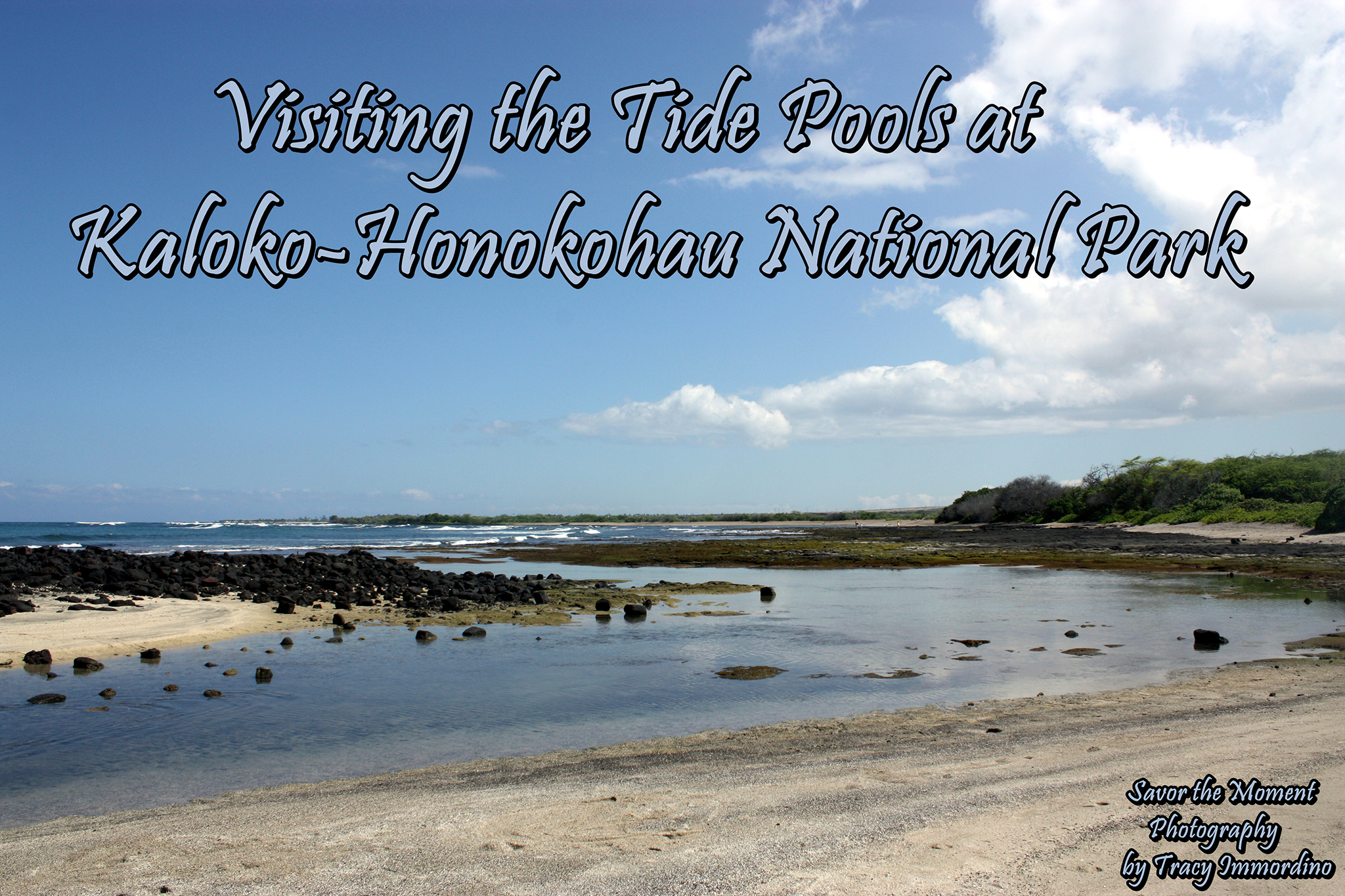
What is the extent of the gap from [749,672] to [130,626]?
16007mm

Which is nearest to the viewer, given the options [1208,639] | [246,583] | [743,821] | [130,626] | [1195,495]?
[743,821]

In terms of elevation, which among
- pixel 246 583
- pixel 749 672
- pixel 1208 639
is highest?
pixel 246 583

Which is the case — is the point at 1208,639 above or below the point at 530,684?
above

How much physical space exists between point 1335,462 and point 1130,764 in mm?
76788

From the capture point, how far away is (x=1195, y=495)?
77.6 meters

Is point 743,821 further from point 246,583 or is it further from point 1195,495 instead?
point 1195,495

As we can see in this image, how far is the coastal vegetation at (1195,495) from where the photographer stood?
6078 centimetres

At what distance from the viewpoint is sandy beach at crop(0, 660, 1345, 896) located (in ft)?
18.8

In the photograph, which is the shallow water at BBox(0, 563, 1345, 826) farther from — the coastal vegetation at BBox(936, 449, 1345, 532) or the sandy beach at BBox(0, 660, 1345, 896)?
the coastal vegetation at BBox(936, 449, 1345, 532)

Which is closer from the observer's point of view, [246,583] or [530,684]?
[530,684]

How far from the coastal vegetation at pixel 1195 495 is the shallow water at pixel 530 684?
134 feet

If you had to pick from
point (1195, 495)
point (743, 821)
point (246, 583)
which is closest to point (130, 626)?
point (246, 583)

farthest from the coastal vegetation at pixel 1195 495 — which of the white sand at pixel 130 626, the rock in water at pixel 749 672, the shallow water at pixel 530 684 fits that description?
the white sand at pixel 130 626

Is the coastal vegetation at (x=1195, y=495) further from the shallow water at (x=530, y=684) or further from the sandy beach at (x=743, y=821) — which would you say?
the sandy beach at (x=743, y=821)
